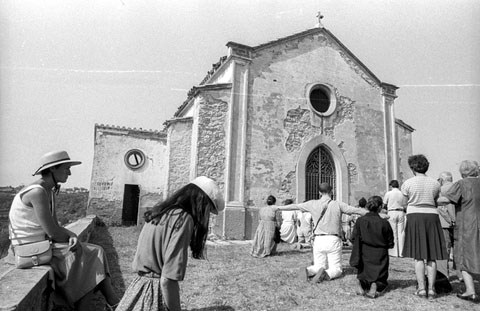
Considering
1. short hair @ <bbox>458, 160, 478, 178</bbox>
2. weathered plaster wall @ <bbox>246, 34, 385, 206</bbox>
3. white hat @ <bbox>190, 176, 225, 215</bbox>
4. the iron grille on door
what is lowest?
white hat @ <bbox>190, 176, 225, 215</bbox>

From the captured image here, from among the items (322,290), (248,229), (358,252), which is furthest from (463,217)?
(248,229)

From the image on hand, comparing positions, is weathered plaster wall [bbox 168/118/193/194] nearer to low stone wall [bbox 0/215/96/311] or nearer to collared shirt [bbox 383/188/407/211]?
collared shirt [bbox 383/188/407/211]

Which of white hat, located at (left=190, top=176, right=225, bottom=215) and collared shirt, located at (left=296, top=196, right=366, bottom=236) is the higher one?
white hat, located at (left=190, top=176, right=225, bottom=215)

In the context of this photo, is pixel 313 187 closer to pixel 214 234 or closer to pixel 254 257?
pixel 214 234

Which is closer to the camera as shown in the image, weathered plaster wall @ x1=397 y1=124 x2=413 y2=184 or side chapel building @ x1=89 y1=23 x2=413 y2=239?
side chapel building @ x1=89 y1=23 x2=413 y2=239

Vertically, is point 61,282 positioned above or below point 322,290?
above

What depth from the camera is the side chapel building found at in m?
10.9

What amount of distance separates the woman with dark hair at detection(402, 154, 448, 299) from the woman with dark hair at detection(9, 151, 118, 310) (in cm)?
366

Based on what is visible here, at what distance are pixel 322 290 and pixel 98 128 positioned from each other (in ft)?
42.3

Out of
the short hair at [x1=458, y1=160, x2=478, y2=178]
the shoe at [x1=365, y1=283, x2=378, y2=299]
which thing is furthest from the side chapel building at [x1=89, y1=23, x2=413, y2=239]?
the short hair at [x1=458, y1=160, x2=478, y2=178]

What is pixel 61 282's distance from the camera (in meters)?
2.74

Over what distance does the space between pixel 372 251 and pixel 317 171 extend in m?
8.08

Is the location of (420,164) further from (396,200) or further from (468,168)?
(396,200)

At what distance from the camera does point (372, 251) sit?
4.52 metres
